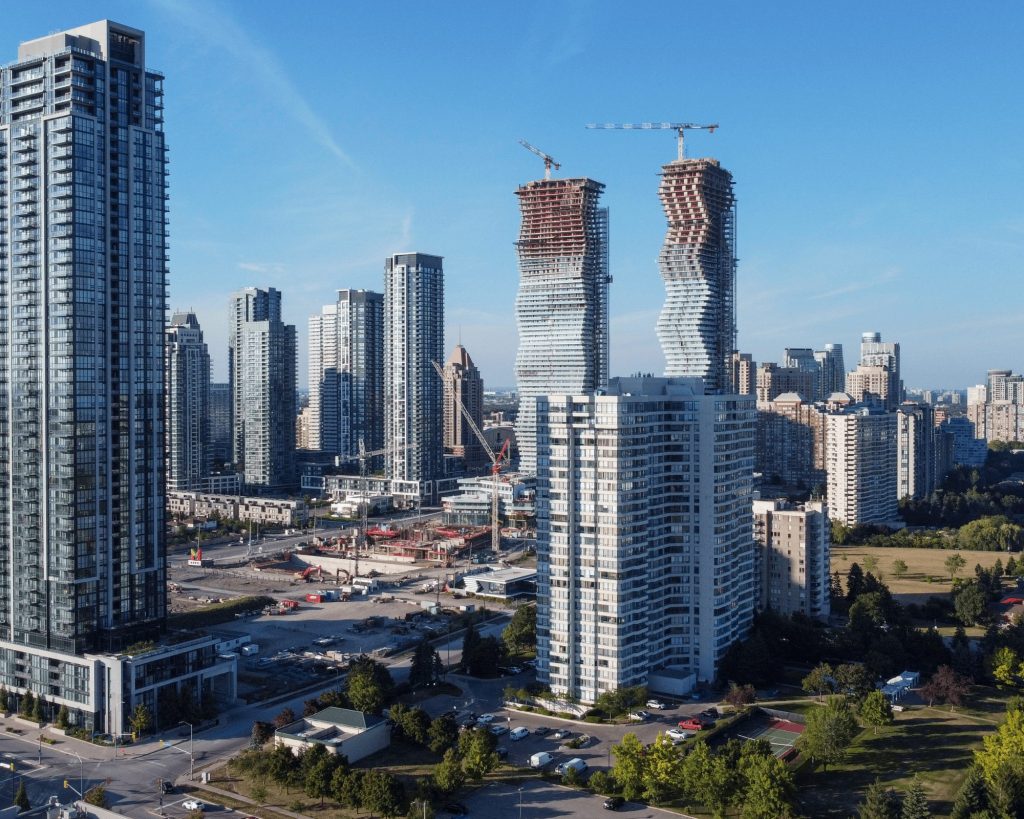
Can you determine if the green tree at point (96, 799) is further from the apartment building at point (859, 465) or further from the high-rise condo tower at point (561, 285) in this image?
the apartment building at point (859, 465)

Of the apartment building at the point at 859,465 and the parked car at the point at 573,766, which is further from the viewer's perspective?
the apartment building at the point at 859,465

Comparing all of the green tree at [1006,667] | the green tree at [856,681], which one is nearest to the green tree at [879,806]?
the green tree at [856,681]

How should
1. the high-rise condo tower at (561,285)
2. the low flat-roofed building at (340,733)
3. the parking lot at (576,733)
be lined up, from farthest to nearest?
the high-rise condo tower at (561,285) < the parking lot at (576,733) < the low flat-roofed building at (340,733)

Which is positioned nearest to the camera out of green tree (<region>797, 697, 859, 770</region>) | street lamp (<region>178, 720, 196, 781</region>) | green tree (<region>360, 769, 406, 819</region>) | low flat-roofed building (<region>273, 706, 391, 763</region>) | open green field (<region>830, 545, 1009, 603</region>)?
green tree (<region>360, 769, 406, 819</region>)

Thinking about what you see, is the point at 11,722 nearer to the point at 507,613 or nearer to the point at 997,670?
the point at 507,613

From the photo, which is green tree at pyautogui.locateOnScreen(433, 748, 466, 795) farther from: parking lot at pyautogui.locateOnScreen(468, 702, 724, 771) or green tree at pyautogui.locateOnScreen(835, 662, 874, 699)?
green tree at pyautogui.locateOnScreen(835, 662, 874, 699)

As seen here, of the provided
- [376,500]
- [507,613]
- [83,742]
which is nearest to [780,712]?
[507,613]

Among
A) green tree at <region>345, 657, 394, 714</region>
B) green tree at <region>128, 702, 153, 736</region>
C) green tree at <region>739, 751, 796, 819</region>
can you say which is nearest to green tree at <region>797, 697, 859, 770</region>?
green tree at <region>739, 751, 796, 819</region>
